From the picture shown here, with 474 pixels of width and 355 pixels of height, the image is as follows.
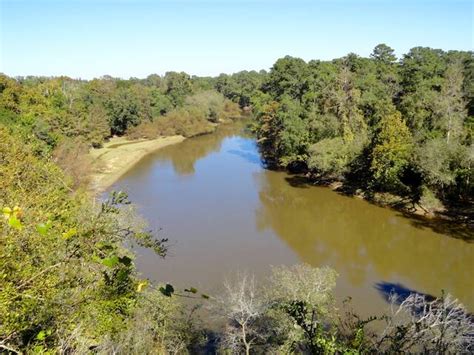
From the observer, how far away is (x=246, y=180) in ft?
108

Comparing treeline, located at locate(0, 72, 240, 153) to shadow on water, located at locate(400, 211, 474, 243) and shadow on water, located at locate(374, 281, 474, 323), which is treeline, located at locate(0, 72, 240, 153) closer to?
shadow on water, located at locate(374, 281, 474, 323)

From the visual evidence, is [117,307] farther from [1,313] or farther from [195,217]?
[195,217]

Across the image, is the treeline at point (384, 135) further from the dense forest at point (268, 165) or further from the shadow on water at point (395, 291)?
the shadow on water at point (395, 291)

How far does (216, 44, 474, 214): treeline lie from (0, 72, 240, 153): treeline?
17.0m

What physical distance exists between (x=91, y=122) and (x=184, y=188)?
1983 cm

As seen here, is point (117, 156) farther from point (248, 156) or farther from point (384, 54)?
point (384, 54)

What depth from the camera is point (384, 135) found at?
80.9ft

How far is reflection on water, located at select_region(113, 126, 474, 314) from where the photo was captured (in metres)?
17.7

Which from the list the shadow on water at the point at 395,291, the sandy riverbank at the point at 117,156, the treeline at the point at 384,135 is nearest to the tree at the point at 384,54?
the treeline at the point at 384,135

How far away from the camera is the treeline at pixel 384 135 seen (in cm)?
2311

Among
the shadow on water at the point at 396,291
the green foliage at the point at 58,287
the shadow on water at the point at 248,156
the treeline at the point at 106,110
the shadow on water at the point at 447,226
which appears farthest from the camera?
the shadow on water at the point at 248,156

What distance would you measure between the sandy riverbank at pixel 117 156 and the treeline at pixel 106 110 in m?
1.43

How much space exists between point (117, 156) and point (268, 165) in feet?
50.0

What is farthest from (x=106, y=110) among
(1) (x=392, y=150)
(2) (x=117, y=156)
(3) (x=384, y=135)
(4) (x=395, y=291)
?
(4) (x=395, y=291)
